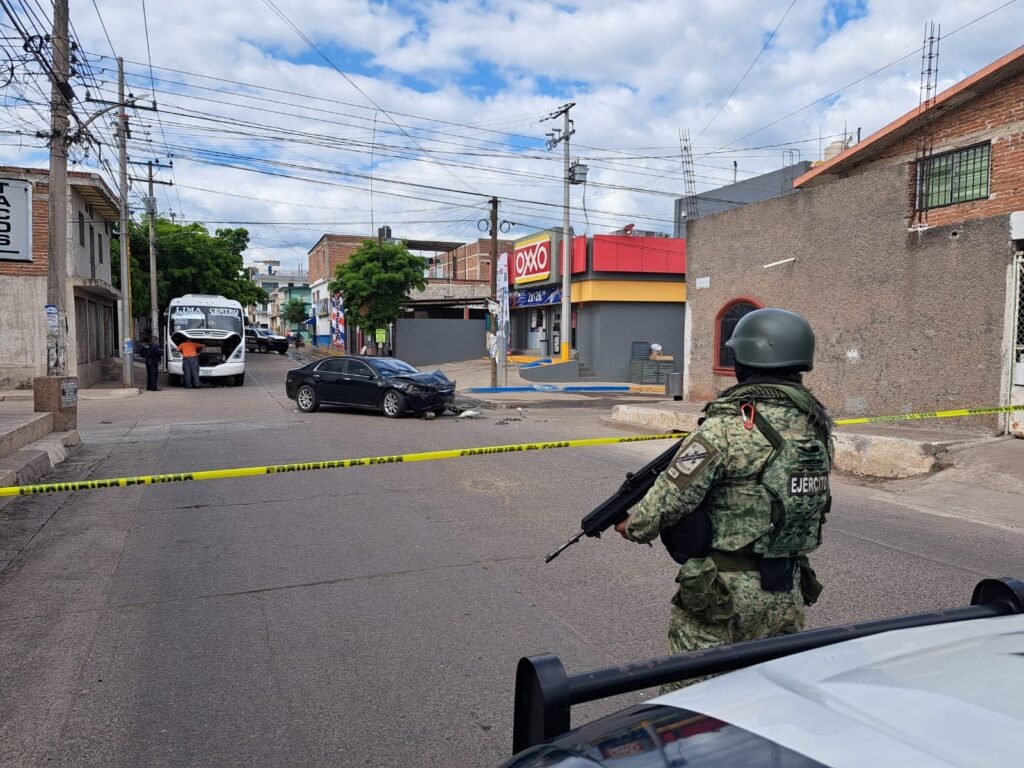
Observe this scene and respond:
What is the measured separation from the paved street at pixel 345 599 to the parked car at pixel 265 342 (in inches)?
1712

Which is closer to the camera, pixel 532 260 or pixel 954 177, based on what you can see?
pixel 954 177

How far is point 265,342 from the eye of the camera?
171 feet

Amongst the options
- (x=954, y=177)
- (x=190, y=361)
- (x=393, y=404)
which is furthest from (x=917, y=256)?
(x=190, y=361)

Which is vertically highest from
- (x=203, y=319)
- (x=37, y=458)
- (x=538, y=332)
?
(x=203, y=319)

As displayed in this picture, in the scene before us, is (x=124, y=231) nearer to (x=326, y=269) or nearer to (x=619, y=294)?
(x=619, y=294)

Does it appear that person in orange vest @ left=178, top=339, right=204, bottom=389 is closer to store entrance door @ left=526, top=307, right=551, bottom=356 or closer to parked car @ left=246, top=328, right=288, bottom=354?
store entrance door @ left=526, top=307, right=551, bottom=356

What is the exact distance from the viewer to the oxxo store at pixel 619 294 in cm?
3052

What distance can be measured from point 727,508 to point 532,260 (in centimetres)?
3214

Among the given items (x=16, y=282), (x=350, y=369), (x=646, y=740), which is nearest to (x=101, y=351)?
(x=16, y=282)

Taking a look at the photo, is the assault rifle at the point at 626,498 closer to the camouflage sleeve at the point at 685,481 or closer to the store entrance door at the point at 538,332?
the camouflage sleeve at the point at 685,481

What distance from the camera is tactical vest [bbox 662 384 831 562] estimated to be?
244 cm

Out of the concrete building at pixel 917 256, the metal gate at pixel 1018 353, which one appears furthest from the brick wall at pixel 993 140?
the metal gate at pixel 1018 353

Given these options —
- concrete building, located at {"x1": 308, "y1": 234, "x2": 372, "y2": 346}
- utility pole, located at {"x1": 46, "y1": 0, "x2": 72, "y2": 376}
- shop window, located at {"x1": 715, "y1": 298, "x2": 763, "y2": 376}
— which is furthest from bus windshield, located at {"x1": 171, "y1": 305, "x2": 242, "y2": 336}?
concrete building, located at {"x1": 308, "y1": 234, "x2": 372, "y2": 346}

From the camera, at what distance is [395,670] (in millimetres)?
3932
